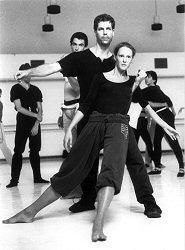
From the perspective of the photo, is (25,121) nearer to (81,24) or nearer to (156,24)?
(156,24)

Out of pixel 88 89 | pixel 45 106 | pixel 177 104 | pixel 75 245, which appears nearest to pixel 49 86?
pixel 45 106

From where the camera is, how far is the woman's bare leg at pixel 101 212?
2.55 metres

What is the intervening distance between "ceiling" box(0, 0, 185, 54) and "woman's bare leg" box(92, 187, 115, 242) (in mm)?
6259

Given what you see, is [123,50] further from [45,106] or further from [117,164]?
[45,106]

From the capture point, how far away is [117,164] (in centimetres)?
275

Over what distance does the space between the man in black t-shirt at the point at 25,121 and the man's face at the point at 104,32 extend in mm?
1826

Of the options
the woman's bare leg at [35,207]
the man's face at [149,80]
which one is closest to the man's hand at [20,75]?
the woman's bare leg at [35,207]

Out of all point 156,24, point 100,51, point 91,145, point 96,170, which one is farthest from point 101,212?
point 156,24

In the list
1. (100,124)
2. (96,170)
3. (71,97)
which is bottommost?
(96,170)

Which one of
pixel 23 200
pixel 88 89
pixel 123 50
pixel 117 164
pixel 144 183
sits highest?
pixel 123 50

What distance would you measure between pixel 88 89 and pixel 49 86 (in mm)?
5534

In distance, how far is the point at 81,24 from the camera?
28.8ft

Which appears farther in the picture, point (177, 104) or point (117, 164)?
point (177, 104)

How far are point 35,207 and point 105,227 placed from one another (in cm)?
49
